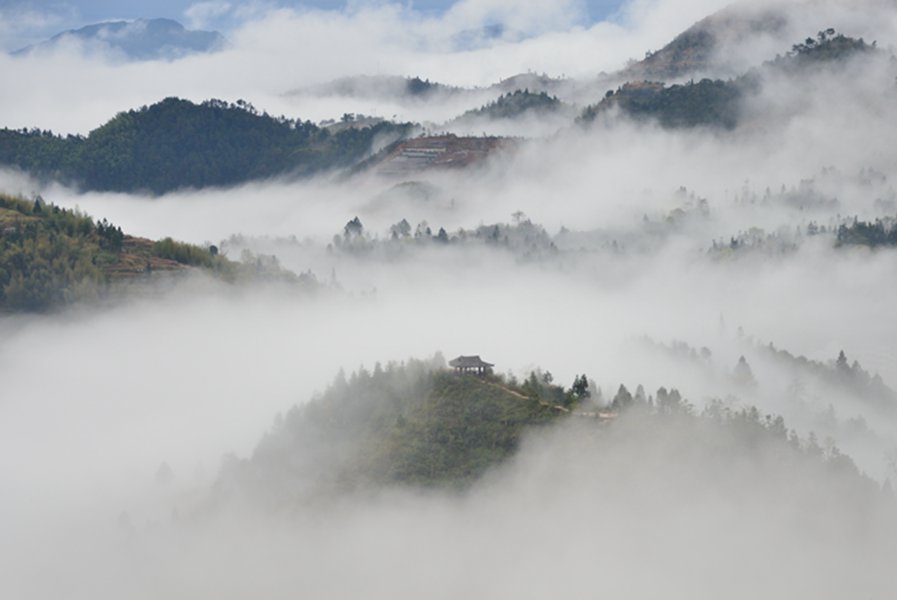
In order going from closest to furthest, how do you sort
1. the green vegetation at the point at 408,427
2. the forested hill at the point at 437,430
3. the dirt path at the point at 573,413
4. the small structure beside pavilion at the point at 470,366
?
1. the forested hill at the point at 437,430
2. the green vegetation at the point at 408,427
3. the dirt path at the point at 573,413
4. the small structure beside pavilion at the point at 470,366

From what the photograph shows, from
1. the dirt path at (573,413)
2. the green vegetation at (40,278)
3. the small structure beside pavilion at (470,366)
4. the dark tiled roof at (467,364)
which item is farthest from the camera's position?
the green vegetation at (40,278)

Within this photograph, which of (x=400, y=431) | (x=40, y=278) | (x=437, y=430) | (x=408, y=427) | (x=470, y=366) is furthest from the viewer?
(x=40, y=278)

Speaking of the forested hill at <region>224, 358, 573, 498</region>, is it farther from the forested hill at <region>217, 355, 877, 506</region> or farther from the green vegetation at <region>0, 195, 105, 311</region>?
the green vegetation at <region>0, 195, 105, 311</region>

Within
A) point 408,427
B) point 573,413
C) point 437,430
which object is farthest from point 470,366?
point 573,413

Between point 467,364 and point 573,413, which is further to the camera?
point 467,364

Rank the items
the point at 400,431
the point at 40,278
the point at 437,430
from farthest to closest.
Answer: the point at 40,278 → the point at 400,431 → the point at 437,430

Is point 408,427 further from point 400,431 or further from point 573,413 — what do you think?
point 573,413

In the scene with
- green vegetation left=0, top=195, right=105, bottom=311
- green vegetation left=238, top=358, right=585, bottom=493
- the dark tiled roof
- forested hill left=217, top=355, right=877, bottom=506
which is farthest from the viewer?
green vegetation left=0, top=195, right=105, bottom=311

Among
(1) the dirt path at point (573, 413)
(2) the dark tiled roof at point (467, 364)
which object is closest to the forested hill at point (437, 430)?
(1) the dirt path at point (573, 413)

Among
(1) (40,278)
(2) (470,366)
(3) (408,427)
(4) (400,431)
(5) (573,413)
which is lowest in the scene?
(4) (400,431)

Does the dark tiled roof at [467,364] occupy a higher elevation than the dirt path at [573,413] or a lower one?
higher

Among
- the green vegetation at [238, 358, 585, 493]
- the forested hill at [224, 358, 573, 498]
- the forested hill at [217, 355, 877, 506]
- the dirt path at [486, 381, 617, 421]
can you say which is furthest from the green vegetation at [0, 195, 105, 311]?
the dirt path at [486, 381, 617, 421]

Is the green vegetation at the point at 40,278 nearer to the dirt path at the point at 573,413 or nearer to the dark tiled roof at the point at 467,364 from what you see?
the dark tiled roof at the point at 467,364

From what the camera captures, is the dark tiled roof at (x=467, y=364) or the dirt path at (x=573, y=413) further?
the dark tiled roof at (x=467, y=364)
